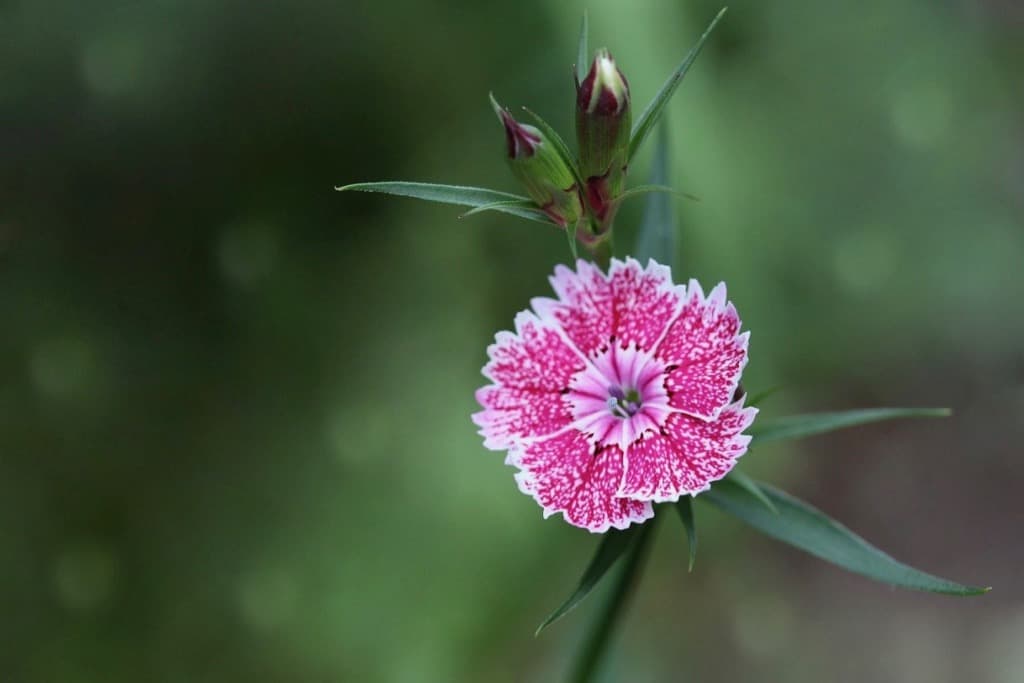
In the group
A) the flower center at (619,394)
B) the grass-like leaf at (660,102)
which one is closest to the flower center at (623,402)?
the flower center at (619,394)

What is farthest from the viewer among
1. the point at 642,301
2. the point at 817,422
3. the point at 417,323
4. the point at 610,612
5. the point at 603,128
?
the point at 417,323

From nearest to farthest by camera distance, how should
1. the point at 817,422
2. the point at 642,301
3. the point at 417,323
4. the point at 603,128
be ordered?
the point at 603,128, the point at 642,301, the point at 817,422, the point at 417,323

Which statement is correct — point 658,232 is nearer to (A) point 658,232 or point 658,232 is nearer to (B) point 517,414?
(A) point 658,232

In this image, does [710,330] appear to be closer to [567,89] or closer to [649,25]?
[567,89]

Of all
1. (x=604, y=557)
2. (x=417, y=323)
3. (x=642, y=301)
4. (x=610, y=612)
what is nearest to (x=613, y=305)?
(x=642, y=301)

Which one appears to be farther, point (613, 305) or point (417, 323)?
point (417, 323)

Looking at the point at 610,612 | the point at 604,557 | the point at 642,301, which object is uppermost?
the point at 642,301

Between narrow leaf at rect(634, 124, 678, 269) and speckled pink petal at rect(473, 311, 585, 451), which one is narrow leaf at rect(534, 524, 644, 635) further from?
narrow leaf at rect(634, 124, 678, 269)

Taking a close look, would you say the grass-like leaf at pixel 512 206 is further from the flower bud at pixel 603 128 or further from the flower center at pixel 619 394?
the flower center at pixel 619 394
